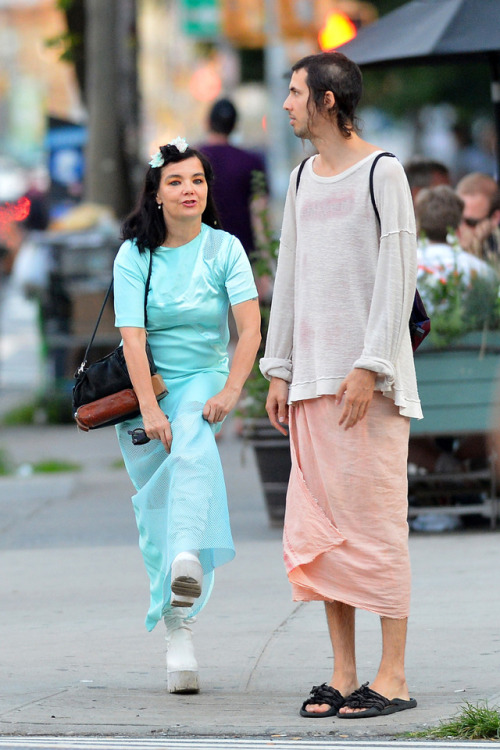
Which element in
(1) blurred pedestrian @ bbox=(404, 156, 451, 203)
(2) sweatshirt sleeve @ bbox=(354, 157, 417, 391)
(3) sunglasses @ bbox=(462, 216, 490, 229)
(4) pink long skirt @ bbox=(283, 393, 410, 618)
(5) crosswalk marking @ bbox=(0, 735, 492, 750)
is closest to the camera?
(5) crosswalk marking @ bbox=(0, 735, 492, 750)

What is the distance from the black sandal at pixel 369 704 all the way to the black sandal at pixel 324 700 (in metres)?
0.03

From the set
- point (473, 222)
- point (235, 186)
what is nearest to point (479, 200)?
point (473, 222)

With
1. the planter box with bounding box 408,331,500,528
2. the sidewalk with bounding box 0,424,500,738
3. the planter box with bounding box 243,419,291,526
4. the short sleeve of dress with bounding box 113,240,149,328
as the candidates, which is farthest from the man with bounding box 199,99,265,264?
the short sleeve of dress with bounding box 113,240,149,328

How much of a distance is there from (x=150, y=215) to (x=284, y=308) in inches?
26.3

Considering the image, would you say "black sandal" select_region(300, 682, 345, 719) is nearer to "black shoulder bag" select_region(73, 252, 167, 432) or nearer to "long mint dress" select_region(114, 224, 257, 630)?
"long mint dress" select_region(114, 224, 257, 630)

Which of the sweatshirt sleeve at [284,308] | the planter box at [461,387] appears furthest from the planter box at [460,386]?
the sweatshirt sleeve at [284,308]

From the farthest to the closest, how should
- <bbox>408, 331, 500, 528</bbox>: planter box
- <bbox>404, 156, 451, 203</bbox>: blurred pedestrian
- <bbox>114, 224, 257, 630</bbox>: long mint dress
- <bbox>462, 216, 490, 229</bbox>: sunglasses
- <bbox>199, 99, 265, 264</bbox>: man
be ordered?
<bbox>199, 99, 265, 264</bbox>: man → <bbox>404, 156, 451, 203</bbox>: blurred pedestrian → <bbox>462, 216, 490, 229</bbox>: sunglasses → <bbox>408, 331, 500, 528</bbox>: planter box → <bbox>114, 224, 257, 630</bbox>: long mint dress

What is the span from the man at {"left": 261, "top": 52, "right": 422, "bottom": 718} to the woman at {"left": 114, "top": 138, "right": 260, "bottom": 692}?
0.40 metres

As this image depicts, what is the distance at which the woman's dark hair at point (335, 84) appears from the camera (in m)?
4.41

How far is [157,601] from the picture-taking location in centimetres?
496

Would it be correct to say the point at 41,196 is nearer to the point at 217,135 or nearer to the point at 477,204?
the point at 217,135

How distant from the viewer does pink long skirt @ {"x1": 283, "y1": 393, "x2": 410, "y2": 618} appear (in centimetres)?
439

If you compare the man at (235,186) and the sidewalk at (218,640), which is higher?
the man at (235,186)

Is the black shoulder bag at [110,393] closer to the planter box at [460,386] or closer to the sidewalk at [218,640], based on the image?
the sidewalk at [218,640]
